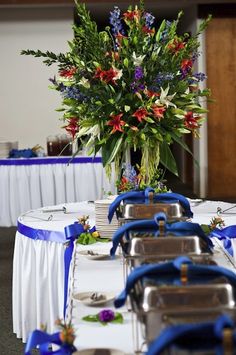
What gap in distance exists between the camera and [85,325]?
5.16ft

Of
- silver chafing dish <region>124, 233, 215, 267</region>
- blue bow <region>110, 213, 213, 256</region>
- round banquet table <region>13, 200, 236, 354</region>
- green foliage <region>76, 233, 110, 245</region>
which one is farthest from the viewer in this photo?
green foliage <region>76, 233, 110, 245</region>

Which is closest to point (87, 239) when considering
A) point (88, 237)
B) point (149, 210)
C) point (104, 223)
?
point (88, 237)

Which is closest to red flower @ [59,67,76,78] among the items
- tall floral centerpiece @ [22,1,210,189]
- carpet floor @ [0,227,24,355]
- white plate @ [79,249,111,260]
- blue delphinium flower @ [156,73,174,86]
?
tall floral centerpiece @ [22,1,210,189]

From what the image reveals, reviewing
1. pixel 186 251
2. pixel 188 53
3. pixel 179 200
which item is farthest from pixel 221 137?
pixel 186 251

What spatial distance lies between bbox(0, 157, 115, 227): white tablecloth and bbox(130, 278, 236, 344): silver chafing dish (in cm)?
484

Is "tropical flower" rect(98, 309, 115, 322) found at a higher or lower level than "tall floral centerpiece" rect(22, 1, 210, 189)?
lower

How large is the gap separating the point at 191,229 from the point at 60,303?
1.21 m

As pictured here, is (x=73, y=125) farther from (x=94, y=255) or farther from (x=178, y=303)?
(x=178, y=303)

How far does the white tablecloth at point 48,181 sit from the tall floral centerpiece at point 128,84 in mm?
3197

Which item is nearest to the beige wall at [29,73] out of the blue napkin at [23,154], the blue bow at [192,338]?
the blue napkin at [23,154]

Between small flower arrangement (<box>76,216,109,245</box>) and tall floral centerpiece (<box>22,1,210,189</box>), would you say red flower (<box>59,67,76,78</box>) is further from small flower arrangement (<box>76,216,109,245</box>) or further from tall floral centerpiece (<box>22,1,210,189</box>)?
small flower arrangement (<box>76,216,109,245</box>)

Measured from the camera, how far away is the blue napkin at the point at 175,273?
1.30 m

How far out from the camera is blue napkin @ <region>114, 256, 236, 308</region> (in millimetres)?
1297

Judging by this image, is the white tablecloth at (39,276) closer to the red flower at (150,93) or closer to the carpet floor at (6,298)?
the carpet floor at (6,298)
